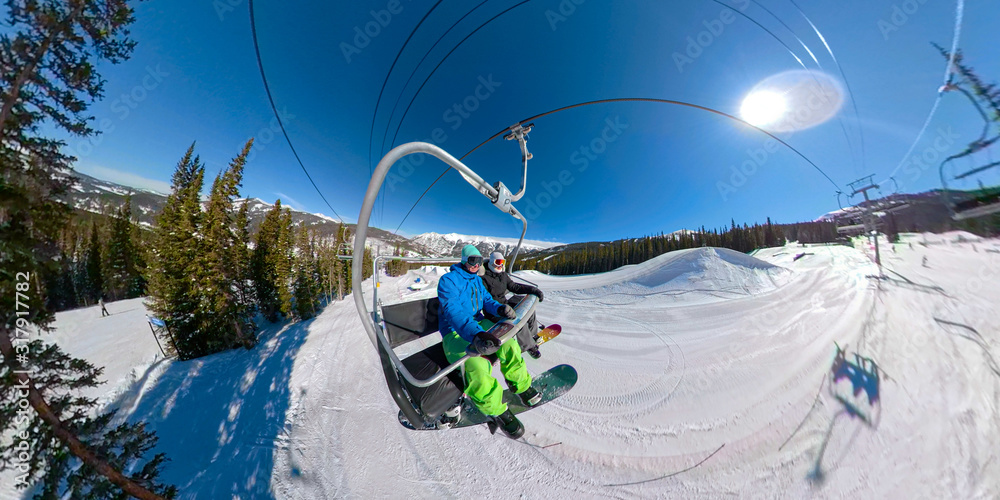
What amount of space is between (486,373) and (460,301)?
2.27ft

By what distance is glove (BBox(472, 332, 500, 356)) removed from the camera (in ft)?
6.13

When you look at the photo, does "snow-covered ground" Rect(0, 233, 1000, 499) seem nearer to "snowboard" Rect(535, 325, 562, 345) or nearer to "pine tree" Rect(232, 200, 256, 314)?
"snowboard" Rect(535, 325, 562, 345)

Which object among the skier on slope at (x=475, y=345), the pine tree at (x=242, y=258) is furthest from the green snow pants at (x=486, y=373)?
the pine tree at (x=242, y=258)

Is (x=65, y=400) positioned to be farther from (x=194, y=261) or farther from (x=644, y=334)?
(x=194, y=261)

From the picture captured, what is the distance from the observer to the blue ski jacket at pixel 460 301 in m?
2.41

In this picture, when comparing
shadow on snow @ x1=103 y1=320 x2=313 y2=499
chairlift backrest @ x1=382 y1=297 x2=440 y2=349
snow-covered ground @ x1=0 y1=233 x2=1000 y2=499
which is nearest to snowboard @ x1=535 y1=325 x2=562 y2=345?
snow-covered ground @ x1=0 y1=233 x2=1000 y2=499

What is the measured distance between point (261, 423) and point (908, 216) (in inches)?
404

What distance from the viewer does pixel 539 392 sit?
2.94 metres

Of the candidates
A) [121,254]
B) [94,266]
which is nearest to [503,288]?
[121,254]

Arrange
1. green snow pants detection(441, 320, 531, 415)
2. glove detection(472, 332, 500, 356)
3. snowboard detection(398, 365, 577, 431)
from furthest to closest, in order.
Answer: snowboard detection(398, 365, 577, 431), green snow pants detection(441, 320, 531, 415), glove detection(472, 332, 500, 356)

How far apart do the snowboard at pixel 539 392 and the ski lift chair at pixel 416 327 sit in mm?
331

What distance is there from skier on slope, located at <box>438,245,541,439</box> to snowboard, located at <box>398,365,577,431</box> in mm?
134

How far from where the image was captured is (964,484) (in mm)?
1804

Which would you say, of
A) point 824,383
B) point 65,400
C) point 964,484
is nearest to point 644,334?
point 824,383
